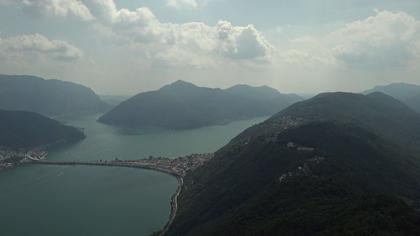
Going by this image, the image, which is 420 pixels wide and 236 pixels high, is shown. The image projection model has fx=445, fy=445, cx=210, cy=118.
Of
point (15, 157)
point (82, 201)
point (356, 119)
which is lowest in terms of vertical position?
point (82, 201)

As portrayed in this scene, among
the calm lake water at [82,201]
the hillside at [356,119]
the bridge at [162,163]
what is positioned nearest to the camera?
the calm lake water at [82,201]

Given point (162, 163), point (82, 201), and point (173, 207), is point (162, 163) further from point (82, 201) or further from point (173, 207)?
point (173, 207)

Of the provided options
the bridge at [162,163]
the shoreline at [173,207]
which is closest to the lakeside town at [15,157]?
the bridge at [162,163]

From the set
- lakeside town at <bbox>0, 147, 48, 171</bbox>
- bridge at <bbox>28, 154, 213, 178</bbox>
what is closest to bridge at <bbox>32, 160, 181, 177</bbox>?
bridge at <bbox>28, 154, 213, 178</bbox>

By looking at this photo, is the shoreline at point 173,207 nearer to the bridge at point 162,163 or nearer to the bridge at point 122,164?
the bridge at point 162,163

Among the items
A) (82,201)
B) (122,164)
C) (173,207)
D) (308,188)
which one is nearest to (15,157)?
(122,164)

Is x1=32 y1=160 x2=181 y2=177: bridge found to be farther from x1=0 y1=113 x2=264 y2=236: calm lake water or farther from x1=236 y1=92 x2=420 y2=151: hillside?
x1=236 y1=92 x2=420 y2=151: hillside

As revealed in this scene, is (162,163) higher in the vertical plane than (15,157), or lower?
higher

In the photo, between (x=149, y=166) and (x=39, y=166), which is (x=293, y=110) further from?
(x=39, y=166)

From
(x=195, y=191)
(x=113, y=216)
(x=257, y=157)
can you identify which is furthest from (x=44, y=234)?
(x=257, y=157)
